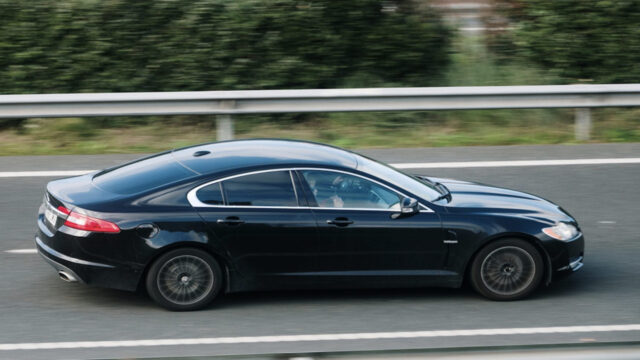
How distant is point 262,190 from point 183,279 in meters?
0.89

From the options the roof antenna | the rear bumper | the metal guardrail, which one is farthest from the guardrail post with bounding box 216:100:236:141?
the rear bumper

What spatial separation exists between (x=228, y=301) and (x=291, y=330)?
80 cm

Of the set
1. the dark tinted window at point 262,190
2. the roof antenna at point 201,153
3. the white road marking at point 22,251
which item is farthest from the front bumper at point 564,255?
the white road marking at point 22,251

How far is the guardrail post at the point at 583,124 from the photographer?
1248 centimetres

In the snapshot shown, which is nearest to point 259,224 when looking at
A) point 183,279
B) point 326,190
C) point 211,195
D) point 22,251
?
point 211,195

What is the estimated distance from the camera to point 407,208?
682cm

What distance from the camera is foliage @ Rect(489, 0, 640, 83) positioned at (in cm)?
1364

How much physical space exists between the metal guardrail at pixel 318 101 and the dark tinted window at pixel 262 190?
524cm

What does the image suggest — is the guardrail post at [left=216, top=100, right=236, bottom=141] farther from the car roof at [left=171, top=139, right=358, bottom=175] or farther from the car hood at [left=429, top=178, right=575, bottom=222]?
the car hood at [left=429, top=178, right=575, bottom=222]

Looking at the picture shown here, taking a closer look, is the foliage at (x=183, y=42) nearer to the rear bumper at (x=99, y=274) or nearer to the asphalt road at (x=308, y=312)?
the asphalt road at (x=308, y=312)

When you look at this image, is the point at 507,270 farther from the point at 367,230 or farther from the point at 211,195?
the point at 211,195

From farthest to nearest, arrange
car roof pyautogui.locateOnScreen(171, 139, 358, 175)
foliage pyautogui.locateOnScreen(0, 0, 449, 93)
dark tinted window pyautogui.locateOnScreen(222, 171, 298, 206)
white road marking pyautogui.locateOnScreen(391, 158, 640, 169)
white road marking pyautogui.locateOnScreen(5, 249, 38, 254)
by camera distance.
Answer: foliage pyautogui.locateOnScreen(0, 0, 449, 93) → white road marking pyautogui.locateOnScreen(391, 158, 640, 169) → white road marking pyautogui.locateOnScreen(5, 249, 38, 254) → car roof pyautogui.locateOnScreen(171, 139, 358, 175) → dark tinted window pyautogui.locateOnScreen(222, 171, 298, 206)

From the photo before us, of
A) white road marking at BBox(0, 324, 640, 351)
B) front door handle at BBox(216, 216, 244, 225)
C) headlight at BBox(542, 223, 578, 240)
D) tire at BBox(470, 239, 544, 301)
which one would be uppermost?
front door handle at BBox(216, 216, 244, 225)

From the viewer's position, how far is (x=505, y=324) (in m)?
6.46
